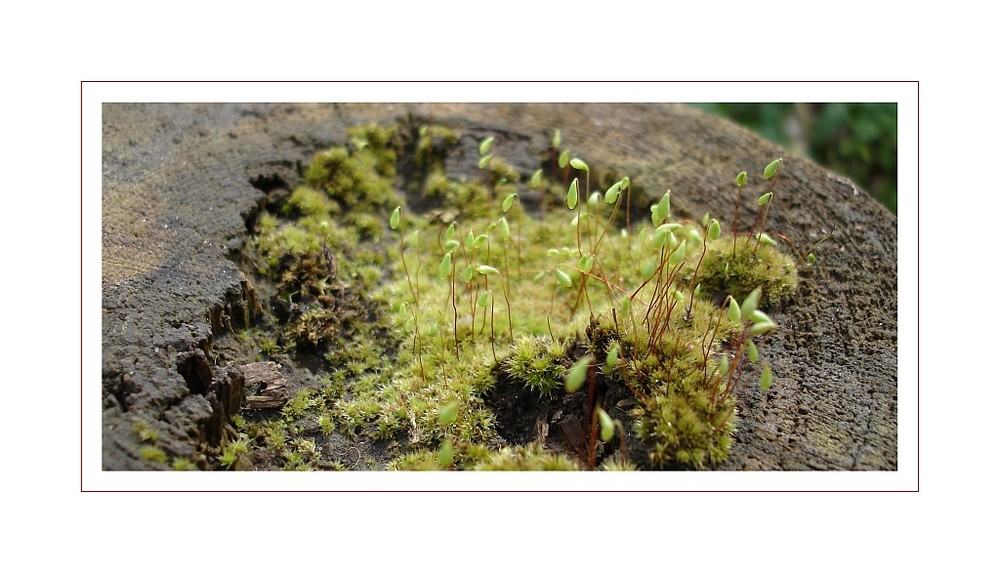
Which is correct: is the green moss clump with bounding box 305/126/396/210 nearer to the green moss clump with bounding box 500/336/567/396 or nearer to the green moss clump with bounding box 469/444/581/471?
the green moss clump with bounding box 500/336/567/396

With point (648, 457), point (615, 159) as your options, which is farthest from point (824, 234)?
point (648, 457)

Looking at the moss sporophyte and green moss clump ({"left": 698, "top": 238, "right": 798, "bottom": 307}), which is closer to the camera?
the moss sporophyte

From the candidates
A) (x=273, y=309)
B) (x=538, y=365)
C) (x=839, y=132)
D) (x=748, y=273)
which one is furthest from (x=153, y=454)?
(x=839, y=132)

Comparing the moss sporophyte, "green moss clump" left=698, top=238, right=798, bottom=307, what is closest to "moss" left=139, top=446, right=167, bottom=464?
the moss sporophyte

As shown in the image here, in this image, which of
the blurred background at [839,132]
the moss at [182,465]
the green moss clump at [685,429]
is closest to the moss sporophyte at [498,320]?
the green moss clump at [685,429]

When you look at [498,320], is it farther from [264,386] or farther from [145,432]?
[145,432]

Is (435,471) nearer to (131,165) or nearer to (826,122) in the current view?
(131,165)
